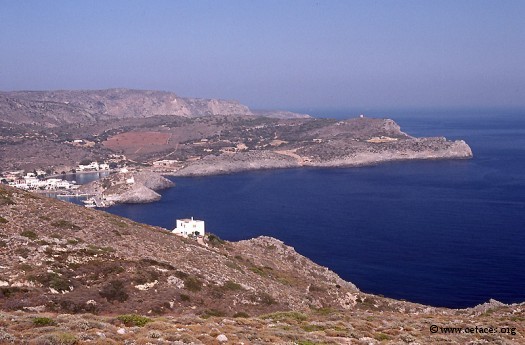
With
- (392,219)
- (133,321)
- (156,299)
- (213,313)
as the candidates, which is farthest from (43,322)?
(392,219)

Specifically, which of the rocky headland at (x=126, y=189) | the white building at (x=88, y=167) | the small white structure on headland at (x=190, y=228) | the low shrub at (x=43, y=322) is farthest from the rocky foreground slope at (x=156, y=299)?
the white building at (x=88, y=167)

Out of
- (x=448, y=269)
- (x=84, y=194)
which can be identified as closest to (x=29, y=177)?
(x=84, y=194)

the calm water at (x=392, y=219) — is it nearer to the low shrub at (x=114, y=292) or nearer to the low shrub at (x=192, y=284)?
the low shrub at (x=192, y=284)

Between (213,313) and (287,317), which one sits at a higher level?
(287,317)

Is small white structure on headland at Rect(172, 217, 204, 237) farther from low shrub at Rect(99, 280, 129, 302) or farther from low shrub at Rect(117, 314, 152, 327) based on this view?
low shrub at Rect(117, 314, 152, 327)

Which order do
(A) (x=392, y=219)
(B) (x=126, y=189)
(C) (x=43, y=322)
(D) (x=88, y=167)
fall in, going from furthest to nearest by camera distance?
(D) (x=88, y=167)
(B) (x=126, y=189)
(A) (x=392, y=219)
(C) (x=43, y=322)

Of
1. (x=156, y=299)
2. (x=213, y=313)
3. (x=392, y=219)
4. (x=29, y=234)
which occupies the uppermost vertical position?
(x=29, y=234)

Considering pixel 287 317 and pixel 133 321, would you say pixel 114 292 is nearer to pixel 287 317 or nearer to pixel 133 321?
pixel 287 317
